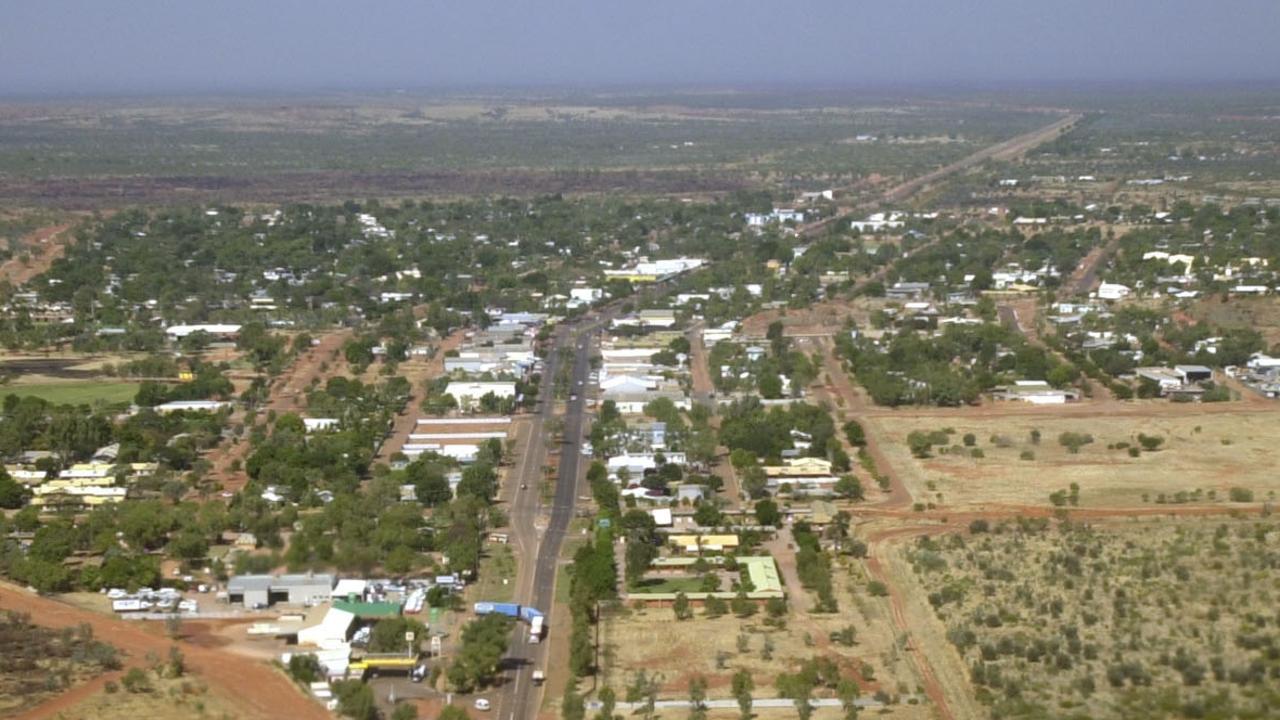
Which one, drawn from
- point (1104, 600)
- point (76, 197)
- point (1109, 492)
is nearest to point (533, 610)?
point (1104, 600)

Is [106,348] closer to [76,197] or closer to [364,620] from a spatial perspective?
[364,620]

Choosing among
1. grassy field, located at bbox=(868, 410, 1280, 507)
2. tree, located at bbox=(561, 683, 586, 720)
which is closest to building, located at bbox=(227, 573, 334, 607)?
tree, located at bbox=(561, 683, 586, 720)

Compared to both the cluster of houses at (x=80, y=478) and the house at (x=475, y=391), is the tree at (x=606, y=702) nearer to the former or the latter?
the cluster of houses at (x=80, y=478)

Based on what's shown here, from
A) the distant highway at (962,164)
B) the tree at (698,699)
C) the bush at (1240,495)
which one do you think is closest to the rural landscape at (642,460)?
the tree at (698,699)

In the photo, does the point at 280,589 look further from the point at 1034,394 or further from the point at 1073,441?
the point at 1034,394

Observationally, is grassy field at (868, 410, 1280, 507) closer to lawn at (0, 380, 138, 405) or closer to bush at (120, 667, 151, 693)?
bush at (120, 667, 151, 693)

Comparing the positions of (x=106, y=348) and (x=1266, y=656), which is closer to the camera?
(x=1266, y=656)
